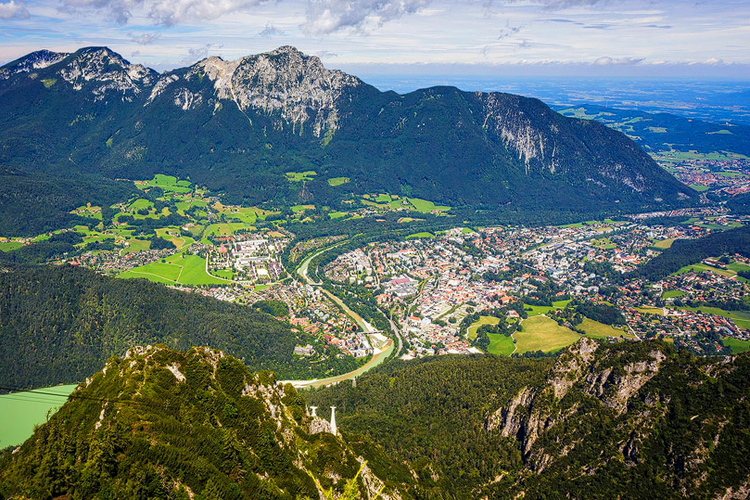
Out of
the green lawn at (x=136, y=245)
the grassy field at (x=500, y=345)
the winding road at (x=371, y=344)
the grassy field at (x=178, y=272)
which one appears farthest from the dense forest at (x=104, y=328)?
the green lawn at (x=136, y=245)

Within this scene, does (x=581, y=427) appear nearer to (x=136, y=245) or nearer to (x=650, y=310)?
(x=650, y=310)

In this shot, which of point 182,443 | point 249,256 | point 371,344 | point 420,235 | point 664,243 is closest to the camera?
point 182,443

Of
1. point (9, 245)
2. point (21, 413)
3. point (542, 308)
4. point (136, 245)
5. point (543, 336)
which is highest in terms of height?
point (9, 245)

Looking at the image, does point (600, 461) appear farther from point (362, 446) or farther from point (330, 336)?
point (330, 336)

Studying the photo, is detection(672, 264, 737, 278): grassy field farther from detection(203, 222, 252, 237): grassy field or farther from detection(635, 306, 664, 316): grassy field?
detection(203, 222, 252, 237): grassy field

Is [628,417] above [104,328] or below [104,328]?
above

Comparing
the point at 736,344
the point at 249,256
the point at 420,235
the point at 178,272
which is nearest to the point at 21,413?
the point at 178,272

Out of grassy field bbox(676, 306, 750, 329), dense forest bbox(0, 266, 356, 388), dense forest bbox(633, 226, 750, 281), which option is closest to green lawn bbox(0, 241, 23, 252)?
dense forest bbox(0, 266, 356, 388)
